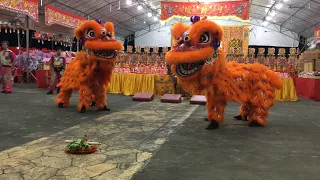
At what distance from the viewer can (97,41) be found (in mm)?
5492

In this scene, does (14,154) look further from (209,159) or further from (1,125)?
(209,159)

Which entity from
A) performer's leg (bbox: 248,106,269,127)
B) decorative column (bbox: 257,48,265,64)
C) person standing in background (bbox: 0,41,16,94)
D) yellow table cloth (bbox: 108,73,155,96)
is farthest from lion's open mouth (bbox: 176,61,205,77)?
person standing in background (bbox: 0,41,16,94)

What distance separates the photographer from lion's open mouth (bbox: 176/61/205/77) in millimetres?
4309

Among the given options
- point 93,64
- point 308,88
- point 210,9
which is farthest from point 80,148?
point 210,9

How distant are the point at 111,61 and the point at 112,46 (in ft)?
1.04

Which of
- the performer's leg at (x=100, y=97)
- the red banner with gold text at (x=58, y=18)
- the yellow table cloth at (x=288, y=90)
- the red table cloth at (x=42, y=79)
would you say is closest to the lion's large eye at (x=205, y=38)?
the performer's leg at (x=100, y=97)

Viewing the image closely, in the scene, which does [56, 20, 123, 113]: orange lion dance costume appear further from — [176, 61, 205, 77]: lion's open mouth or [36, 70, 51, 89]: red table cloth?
[36, 70, 51, 89]: red table cloth

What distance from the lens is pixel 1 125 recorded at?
455cm

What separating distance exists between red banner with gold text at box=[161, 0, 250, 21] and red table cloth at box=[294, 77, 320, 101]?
114 inches

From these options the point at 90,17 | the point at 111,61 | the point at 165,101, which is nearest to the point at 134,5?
the point at 90,17

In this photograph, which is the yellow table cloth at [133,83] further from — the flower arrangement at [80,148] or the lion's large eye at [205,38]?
the flower arrangement at [80,148]

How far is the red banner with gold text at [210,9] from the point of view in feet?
34.2

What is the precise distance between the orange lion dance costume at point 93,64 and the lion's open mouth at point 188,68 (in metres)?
1.74

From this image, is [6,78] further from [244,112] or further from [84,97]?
[244,112]
